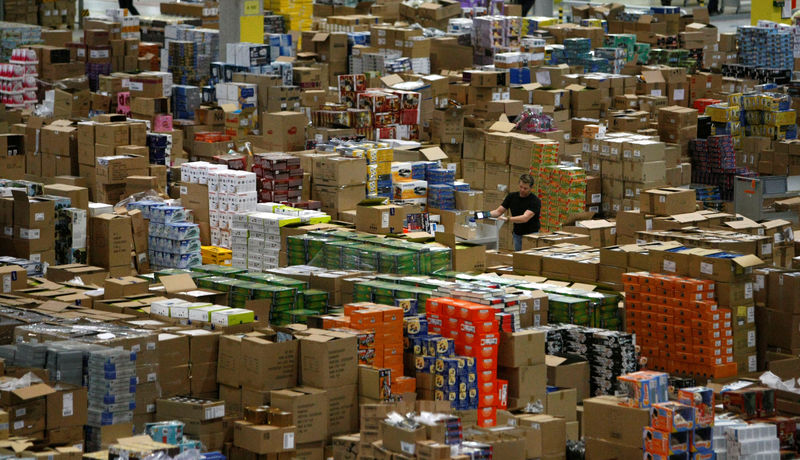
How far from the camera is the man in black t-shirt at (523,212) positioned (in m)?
13.8

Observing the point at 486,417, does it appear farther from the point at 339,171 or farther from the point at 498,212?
the point at 339,171

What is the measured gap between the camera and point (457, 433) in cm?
821

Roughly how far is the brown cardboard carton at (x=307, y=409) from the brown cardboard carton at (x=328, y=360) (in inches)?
4.6

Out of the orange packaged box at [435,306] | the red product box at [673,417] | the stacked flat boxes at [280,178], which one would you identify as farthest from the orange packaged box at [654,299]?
the stacked flat boxes at [280,178]

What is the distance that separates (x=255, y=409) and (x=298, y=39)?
1677 cm

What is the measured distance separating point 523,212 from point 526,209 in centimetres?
5

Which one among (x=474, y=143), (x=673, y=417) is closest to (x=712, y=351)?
(x=673, y=417)

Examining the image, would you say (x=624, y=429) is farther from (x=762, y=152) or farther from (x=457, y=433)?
(x=762, y=152)

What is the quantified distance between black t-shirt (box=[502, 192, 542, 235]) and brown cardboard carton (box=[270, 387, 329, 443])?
5296 mm

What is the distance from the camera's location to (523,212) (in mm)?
13969

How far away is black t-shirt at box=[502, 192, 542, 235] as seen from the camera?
45.5 feet

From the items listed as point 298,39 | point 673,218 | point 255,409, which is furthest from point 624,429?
point 298,39

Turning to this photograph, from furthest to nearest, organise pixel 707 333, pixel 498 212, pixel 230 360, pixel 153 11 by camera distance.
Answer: pixel 153 11 → pixel 498 212 → pixel 707 333 → pixel 230 360

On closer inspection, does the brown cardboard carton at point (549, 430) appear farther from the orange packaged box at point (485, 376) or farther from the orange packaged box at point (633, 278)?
the orange packaged box at point (633, 278)
